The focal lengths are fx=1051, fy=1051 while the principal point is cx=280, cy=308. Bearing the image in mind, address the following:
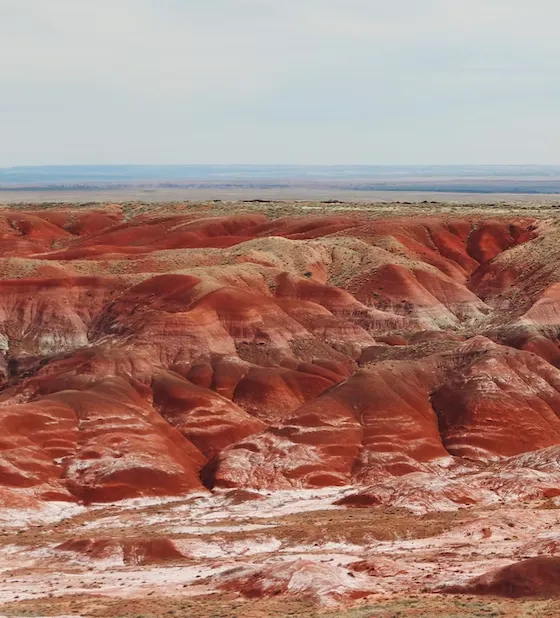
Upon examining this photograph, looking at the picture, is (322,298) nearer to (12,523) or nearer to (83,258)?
(83,258)

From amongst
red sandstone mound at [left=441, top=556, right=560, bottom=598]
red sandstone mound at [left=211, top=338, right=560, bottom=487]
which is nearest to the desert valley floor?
red sandstone mound at [left=441, top=556, right=560, bottom=598]

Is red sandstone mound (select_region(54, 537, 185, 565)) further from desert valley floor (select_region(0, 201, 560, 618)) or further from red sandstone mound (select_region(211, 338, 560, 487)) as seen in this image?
red sandstone mound (select_region(211, 338, 560, 487))

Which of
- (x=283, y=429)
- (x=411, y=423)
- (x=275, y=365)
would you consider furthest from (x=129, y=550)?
(x=275, y=365)

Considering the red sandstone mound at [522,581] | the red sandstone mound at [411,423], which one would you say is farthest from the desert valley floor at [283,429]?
the red sandstone mound at [411,423]

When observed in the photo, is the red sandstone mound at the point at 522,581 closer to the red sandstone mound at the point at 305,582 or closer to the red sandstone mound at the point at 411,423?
the red sandstone mound at the point at 305,582

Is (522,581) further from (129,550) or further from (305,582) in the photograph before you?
(129,550)

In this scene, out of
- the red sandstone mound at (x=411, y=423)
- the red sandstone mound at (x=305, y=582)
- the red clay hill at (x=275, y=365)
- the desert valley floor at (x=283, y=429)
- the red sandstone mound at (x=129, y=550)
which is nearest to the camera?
the red sandstone mound at (x=305, y=582)
